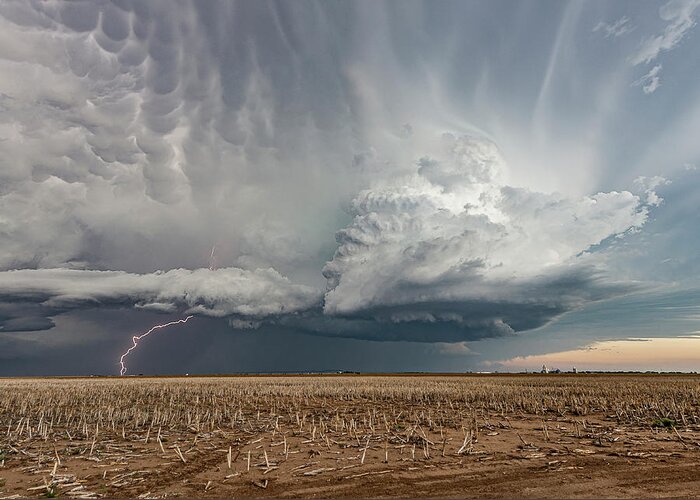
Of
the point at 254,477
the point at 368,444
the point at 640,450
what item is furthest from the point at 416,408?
the point at 254,477

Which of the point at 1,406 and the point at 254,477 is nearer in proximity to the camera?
the point at 254,477

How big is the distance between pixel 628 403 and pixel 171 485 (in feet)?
114

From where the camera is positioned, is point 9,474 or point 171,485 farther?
point 9,474

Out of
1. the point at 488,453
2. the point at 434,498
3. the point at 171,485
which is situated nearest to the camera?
the point at 434,498

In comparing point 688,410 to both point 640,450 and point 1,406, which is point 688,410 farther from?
point 1,406

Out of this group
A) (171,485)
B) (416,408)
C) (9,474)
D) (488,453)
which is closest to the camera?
(171,485)

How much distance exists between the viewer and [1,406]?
39.3m

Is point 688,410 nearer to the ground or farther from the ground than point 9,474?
farther from the ground

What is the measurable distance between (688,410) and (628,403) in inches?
191

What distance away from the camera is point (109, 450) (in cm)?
1892

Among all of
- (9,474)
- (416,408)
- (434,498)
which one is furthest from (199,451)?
(416,408)

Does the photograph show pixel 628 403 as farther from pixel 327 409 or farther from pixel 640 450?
pixel 327 409

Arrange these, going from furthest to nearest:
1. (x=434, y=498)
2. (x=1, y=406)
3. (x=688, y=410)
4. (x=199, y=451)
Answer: (x=1, y=406), (x=688, y=410), (x=199, y=451), (x=434, y=498)

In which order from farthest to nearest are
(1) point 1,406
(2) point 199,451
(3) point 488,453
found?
(1) point 1,406
(2) point 199,451
(3) point 488,453
